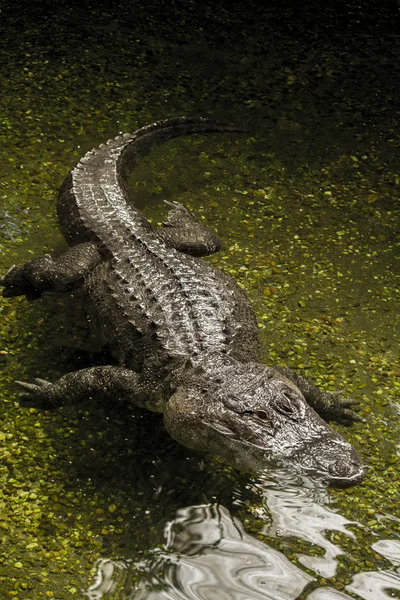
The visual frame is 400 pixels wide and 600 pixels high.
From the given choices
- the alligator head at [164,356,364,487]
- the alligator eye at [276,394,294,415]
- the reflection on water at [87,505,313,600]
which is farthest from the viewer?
the alligator eye at [276,394,294,415]

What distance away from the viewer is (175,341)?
12.1 ft

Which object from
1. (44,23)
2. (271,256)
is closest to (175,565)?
(271,256)

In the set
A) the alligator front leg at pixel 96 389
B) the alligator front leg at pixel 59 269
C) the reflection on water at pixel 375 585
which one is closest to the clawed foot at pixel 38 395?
the alligator front leg at pixel 96 389

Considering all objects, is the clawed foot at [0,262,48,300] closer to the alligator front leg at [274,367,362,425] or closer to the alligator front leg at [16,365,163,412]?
the alligator front leg at [16,365,163,412]

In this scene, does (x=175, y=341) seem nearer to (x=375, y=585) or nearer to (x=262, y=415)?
(x=262, y=415)

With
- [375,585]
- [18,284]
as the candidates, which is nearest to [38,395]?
[18,284]

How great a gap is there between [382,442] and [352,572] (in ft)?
2.53

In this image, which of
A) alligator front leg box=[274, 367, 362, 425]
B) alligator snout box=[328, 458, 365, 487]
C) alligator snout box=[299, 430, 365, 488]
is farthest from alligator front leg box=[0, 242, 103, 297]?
alligator snout box=[328, 458, 365, 487]

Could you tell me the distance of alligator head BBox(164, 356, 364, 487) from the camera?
3199 millimetres

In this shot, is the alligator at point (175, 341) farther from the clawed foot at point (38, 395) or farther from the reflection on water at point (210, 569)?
the reflection on water at point (210, 569)

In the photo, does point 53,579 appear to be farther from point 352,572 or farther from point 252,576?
point 352,572

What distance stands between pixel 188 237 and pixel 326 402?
1.29m

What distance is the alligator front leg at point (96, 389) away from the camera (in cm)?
369

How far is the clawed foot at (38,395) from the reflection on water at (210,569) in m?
0.86
